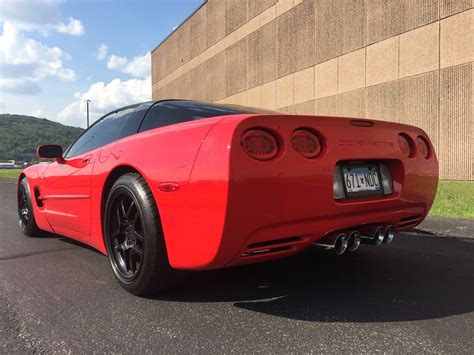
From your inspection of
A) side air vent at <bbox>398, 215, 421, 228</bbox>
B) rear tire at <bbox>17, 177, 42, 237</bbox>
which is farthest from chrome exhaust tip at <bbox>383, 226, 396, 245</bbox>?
rear tire at <bbox>17, 177, 42, 237</bbox>

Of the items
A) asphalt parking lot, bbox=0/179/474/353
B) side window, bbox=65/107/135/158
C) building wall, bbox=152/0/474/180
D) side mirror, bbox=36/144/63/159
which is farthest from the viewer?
building wall, bbox=152/0/474/180

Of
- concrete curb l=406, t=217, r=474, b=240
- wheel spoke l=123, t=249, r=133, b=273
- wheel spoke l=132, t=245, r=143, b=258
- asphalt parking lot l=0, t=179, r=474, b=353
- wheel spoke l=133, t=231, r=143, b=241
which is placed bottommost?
asphalt parking lot l=0, t=179, r=474, b=353

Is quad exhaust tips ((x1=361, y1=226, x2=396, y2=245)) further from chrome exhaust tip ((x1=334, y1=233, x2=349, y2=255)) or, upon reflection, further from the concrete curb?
the concrete curb

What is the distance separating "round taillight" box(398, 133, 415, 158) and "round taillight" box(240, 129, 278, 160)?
113cm

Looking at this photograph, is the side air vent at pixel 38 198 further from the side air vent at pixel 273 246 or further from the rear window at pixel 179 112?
the side air vent at pixel 273 246

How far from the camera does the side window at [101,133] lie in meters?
3.47

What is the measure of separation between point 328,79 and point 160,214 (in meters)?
18.4

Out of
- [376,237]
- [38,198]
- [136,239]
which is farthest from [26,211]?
[376,237]

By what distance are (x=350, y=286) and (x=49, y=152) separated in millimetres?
2925

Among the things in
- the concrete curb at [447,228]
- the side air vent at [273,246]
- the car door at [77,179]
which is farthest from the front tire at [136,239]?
the concrete curb at [447,228]

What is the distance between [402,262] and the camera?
3504mm

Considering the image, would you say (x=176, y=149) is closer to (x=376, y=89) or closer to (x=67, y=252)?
(x=67, y=252)

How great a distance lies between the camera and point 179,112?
118 inches

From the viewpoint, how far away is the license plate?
258cm
